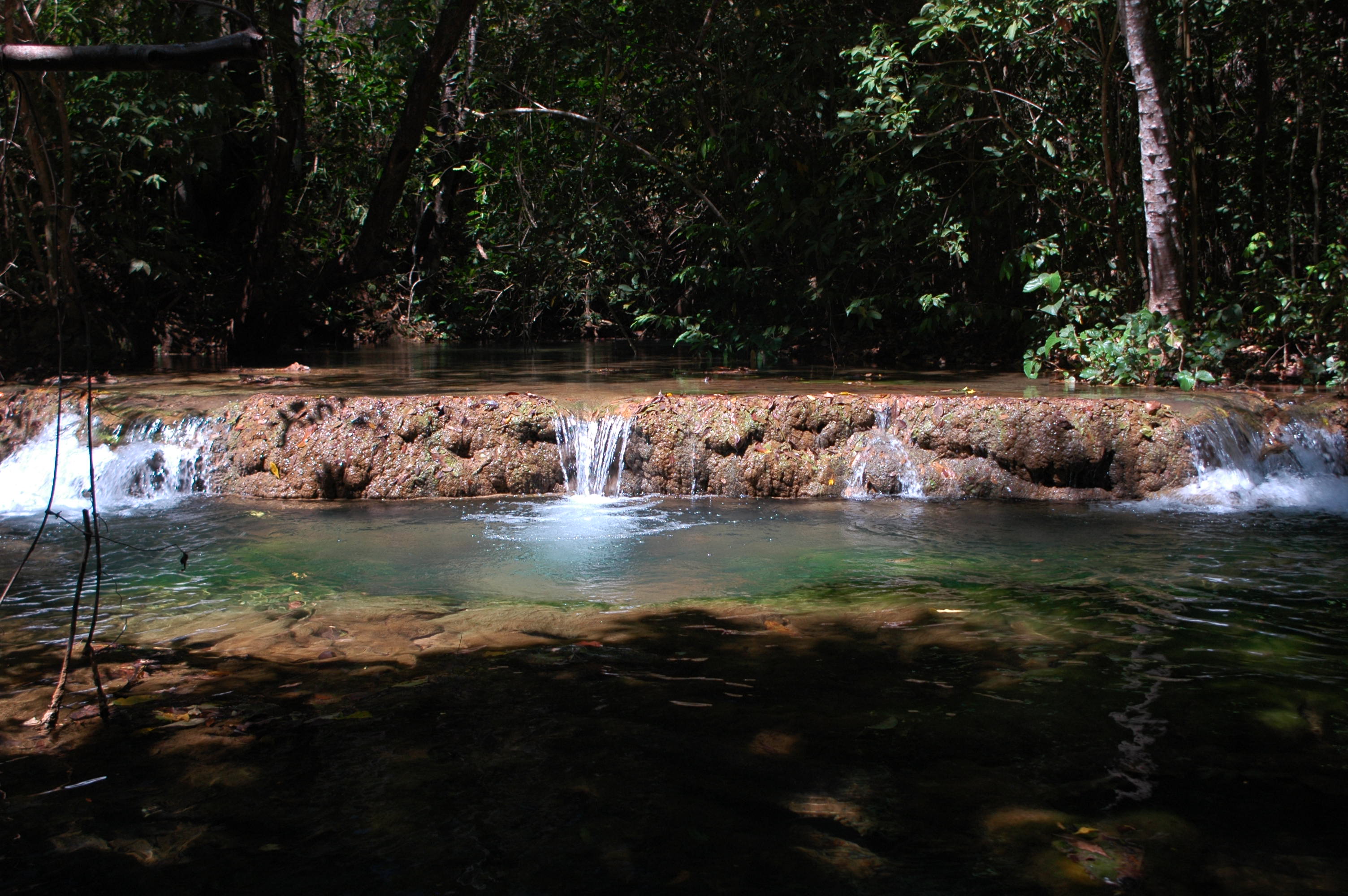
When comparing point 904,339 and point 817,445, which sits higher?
point 904,339

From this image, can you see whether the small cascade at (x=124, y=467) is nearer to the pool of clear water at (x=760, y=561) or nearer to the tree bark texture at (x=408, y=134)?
the pool of clear water at (x=760, y=561)

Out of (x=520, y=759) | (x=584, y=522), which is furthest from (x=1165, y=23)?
(x=520, y=759)

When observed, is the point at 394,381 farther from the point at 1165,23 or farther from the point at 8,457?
the point at 1165,23

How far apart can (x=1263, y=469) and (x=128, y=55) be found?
786cm

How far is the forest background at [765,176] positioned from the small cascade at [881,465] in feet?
8.70

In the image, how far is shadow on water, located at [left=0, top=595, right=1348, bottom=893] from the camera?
106 inches

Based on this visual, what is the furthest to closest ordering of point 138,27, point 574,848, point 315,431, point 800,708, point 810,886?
point 138,27 < point 315,431 < point 800,708 < point 574,848 < point 810,886

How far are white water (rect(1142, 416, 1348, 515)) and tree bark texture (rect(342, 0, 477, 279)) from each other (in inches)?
338

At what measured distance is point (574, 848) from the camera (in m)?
2.81

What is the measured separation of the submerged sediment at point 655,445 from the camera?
25.5 feet

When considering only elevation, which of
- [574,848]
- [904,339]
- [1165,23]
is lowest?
[574,848]

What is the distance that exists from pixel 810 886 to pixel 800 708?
1.05m

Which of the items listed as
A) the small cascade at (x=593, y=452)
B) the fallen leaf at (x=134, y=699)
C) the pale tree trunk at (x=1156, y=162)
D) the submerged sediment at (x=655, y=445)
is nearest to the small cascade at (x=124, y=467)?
the submerged sediment at (x=655, y=445)

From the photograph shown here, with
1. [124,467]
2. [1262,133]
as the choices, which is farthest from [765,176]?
[124,467]
